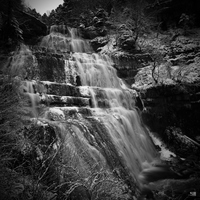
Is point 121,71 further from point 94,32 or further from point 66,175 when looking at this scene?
point 66,175

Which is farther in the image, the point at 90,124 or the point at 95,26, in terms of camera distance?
the point at 95,26

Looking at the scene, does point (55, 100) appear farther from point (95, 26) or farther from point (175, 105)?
point (95, 26)

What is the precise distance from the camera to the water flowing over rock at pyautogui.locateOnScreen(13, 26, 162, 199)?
3111 millimetres

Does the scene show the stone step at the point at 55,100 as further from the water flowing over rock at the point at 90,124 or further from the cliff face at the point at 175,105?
the cliff face at the point at 175,105

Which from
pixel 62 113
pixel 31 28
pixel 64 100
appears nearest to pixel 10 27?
pixel 31 28

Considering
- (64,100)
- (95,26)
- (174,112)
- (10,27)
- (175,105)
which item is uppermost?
(95,26)

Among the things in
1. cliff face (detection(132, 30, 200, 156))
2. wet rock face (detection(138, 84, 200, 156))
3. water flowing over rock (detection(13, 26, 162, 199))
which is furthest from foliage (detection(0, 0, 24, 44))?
wet rock face (detection(138, 84, 200, 156))

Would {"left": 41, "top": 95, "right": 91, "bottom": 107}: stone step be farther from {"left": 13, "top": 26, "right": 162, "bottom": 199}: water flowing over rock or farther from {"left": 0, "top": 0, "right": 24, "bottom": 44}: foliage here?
{"left": 0, "top": 0, "right": 24, "bottom": 44}: foliage

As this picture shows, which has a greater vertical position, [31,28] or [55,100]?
[31,28]

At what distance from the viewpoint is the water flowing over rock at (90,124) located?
3111 millimetres

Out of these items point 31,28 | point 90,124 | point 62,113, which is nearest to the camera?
point 90,124

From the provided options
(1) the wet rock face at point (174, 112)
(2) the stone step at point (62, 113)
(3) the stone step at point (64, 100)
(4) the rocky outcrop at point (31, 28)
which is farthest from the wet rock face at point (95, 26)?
(2) the stone step at point (62, 113)

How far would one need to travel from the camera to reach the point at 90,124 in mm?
6238

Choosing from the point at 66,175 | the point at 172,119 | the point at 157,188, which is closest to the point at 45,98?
the point at 66,175
